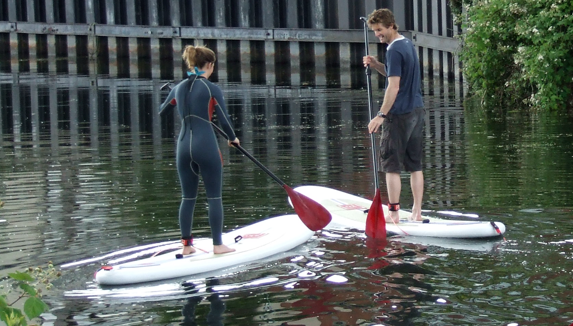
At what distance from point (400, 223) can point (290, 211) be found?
1.34 metres

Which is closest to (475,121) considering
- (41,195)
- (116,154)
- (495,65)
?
(495,65)

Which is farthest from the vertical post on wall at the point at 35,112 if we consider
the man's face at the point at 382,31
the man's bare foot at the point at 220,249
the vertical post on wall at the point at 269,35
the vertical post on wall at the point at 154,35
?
the man's bare foot at the point at 220,249

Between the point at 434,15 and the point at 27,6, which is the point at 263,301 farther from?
the point at 27,6

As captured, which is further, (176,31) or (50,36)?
(50,36)

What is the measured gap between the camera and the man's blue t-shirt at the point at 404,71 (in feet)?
28.5

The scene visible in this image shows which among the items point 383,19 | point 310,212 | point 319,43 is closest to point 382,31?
point 383,19

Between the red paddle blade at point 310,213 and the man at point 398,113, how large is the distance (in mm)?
738

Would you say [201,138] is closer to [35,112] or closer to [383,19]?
[383,19]

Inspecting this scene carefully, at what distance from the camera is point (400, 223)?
8586 millimetres

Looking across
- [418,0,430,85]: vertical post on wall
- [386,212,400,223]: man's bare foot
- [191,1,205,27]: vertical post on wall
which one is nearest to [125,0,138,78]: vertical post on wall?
[191,1,205,27]: vertical post on wall

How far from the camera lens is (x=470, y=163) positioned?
12.6 m

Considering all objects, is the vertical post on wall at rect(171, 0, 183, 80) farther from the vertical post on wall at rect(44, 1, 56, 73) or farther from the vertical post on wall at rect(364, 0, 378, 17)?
the vertical post on wall at rect(364, 0, 378, 17)

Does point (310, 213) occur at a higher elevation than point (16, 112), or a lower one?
lower

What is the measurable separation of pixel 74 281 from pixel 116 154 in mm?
7388
